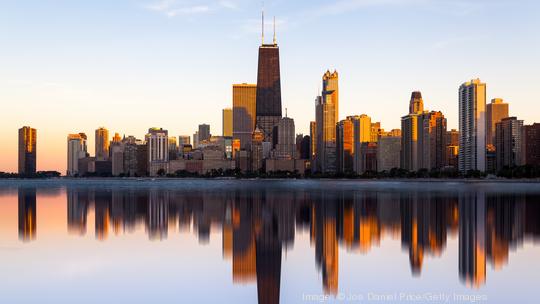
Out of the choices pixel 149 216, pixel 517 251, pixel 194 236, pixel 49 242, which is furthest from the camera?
pixel 149 216

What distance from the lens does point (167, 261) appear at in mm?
30219

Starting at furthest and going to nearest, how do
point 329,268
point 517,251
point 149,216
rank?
point 149,216 → point 517,251 → point 329,268

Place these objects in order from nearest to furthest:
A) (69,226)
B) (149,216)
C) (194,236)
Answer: (194,236) < (69,226) < (149,216)

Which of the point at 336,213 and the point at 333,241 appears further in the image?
the point at 336,213

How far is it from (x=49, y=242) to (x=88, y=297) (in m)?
17.2

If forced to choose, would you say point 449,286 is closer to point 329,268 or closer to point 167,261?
point 329,268

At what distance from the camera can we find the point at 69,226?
47469mm

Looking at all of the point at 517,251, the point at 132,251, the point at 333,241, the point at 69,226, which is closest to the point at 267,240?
the point at 333,241

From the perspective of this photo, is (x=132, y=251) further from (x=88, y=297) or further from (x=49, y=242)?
(x=88, y=297)

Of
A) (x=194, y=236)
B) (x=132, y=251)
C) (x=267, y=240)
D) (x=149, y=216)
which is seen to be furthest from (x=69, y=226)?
(x=267, y=240)

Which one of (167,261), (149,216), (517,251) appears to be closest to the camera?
(167,261)

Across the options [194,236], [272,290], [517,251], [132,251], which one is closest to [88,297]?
[272,290]

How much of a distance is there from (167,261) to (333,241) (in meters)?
12.4

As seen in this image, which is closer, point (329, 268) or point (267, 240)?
point (329, 268)
